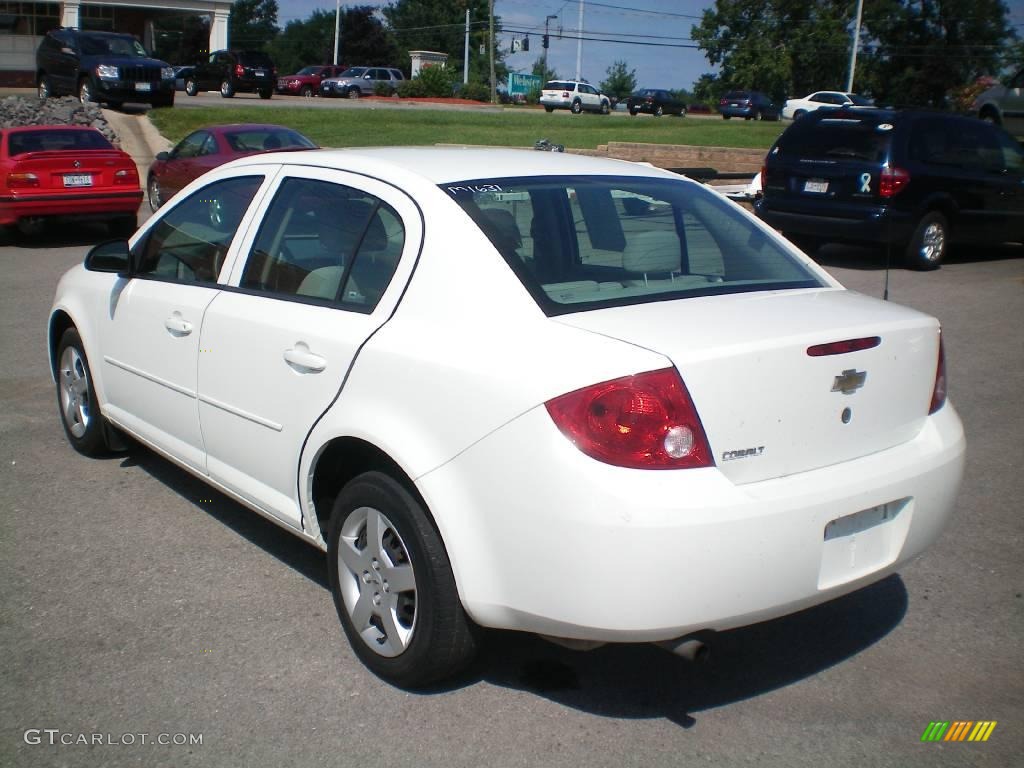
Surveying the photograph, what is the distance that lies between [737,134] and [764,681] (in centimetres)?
3149

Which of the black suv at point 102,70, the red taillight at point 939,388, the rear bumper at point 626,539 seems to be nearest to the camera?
the rear bumper at point 626,539

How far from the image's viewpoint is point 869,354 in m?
3.35

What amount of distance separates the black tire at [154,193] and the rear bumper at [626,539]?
50.0 feet

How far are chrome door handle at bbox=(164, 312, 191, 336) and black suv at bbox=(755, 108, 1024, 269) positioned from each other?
9671 millimetres

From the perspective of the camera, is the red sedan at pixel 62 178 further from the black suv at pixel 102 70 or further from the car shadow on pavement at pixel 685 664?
the black suv at pixel 102 70

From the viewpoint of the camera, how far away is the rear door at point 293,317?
3.66 m

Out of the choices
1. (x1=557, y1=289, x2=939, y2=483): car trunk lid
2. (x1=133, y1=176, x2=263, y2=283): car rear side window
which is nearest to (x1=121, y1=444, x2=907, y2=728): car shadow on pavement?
(x1=557, y1=289, x2=939, y2=483): car trunk lid

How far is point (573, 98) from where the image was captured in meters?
57.7

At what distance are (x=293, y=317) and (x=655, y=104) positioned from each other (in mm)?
57812

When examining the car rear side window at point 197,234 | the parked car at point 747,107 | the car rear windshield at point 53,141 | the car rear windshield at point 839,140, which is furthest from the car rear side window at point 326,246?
the parked car at point 747,107

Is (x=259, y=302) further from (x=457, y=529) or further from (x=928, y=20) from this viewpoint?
(x=928, y=20)

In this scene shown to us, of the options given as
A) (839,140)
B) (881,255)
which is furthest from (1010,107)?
(839,140)

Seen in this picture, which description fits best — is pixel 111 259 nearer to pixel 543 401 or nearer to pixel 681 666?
pixel 543 401

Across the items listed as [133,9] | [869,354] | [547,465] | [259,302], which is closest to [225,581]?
[259,302]
